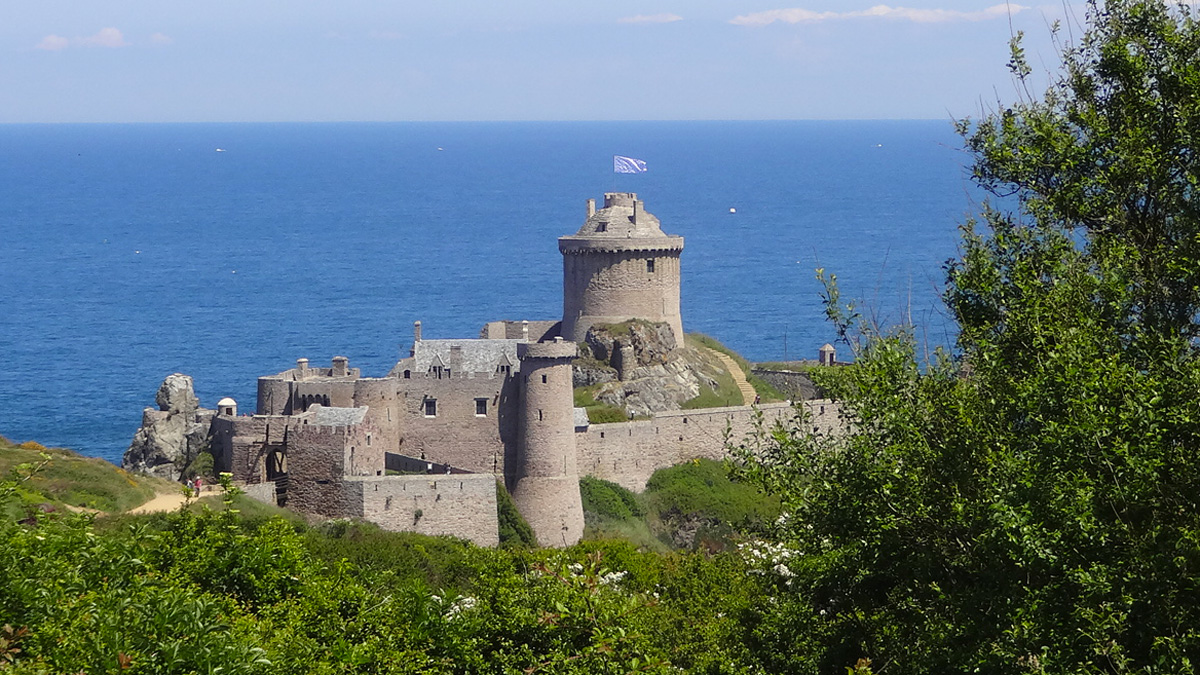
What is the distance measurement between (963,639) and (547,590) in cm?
746

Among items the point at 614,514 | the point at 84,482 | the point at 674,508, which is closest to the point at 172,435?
the point at 84,482

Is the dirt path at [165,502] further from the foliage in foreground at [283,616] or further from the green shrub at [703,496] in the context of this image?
the foliage in foreground at [283,616]

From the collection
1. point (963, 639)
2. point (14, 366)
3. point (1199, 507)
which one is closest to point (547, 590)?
point (963, 639)

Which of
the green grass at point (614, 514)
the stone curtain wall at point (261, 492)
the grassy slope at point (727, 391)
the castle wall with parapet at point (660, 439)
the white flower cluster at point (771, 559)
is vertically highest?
the grassy slope at point (727, 391)

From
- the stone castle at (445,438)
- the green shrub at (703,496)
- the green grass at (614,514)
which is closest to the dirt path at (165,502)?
the stone castle at (445,438)

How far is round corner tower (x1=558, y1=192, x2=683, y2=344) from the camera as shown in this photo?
63.9 meters

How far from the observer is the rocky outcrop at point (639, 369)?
60.6 m

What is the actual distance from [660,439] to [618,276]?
872 centimetres

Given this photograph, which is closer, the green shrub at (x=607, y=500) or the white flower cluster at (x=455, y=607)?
the white flower cluster at (x=455, y=607)

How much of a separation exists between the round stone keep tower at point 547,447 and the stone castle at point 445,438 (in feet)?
0.14

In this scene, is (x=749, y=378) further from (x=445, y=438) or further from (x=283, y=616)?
(x=283, y=616)

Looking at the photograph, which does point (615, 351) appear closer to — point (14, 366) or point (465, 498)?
point (465, 498)

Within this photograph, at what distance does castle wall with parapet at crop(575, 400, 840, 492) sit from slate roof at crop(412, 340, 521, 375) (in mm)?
5027

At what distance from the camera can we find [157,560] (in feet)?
84.8
